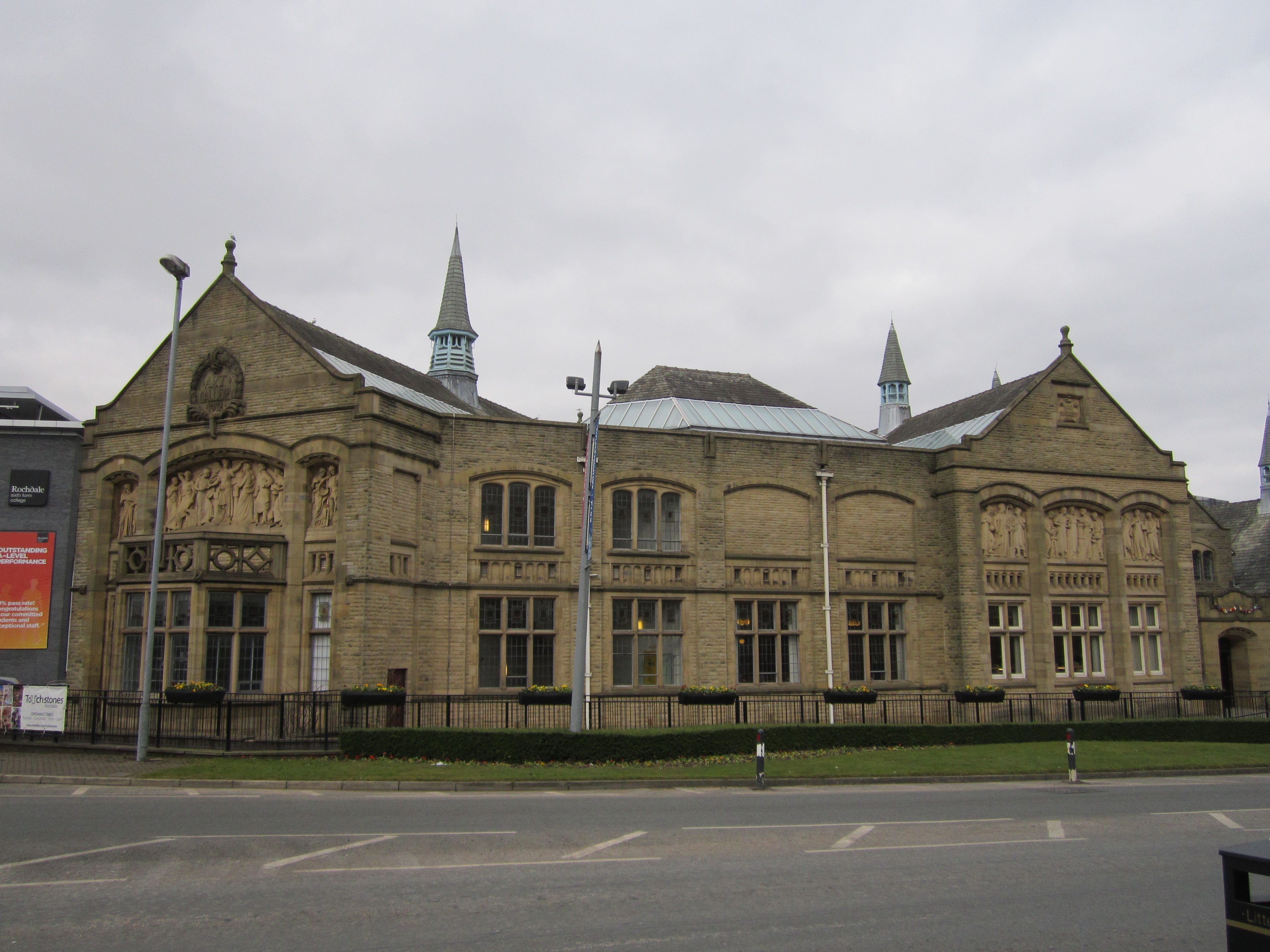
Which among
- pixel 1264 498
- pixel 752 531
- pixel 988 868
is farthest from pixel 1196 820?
pixel 1264 498

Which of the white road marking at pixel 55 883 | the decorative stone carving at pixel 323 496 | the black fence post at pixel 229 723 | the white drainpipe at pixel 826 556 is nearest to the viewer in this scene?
the white road marking at pixel 55 883

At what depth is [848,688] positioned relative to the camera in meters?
28.1

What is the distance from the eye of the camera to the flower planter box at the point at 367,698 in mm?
21312

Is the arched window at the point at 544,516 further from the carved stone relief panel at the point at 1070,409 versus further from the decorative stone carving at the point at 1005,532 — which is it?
the carved stone relief panel at the point at 1070,409

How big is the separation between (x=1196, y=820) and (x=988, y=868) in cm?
545

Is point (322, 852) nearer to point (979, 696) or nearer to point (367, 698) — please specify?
point (367, 698)

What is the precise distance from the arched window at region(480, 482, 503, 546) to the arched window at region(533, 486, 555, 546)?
903 mm

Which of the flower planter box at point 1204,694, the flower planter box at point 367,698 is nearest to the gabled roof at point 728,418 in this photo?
the flower planter box at point 1204,694

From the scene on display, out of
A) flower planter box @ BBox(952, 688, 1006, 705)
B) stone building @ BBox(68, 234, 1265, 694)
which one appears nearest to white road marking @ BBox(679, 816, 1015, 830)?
stone building @ BBox(68, 234, 1265, 694)

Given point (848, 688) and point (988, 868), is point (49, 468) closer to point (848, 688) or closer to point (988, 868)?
point (848, 688)

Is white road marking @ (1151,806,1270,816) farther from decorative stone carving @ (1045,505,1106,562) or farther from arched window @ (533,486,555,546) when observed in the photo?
decorative stone carving @ (1045,505,1106,562)

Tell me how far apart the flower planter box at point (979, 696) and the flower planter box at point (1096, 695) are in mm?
2753

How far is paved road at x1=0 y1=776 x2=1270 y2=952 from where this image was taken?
8.05 meters

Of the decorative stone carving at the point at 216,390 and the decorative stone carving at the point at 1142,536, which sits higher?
the decorative stone carving at the point at 216,390
